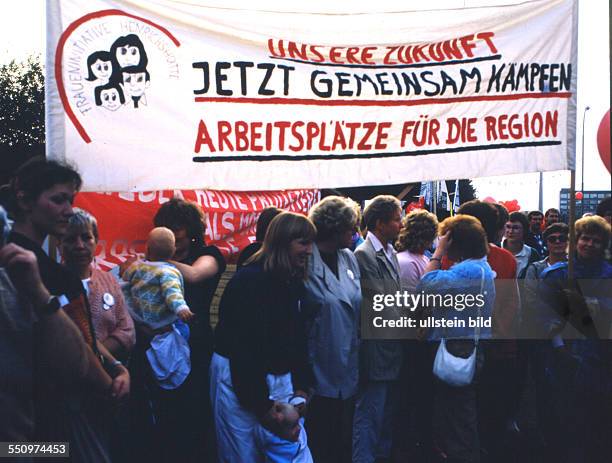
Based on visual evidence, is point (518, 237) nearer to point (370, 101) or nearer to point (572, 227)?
point (572, 227)

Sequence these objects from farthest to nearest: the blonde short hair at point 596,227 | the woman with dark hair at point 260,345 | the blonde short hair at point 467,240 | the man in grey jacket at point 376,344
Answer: the blonde short hair at point 596,227 < the man in grey jacket at point 376,344 < the blonde short hair at point 467,240 < the woman with dark hair at point 260,345

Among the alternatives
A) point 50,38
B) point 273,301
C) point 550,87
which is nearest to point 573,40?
point 550,87

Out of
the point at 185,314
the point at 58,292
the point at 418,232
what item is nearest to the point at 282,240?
the point at 185,314

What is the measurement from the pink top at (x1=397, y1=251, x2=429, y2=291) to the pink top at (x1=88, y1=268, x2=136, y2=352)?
2.30m

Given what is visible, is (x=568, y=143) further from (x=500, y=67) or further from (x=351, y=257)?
(x=351, y=257)

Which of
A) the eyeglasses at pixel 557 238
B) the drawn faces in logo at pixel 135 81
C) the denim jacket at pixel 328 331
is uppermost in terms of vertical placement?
the drawn faces in logo at pixel 135 81

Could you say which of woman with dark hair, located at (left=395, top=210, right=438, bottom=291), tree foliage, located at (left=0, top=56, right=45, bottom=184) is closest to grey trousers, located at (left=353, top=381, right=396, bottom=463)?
woman with dark hair, located at (left=395, top=210, right=438, bottom=291)

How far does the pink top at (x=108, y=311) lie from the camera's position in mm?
3953

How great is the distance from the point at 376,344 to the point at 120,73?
2386 mm

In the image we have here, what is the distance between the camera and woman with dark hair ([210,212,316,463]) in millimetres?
3928

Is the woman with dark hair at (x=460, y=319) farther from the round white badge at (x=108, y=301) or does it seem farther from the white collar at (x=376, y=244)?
the round white badge at (x=108, y=301)

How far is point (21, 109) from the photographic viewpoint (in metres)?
34.3

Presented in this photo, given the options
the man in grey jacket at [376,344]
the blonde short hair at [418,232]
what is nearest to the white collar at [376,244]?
the man in grey jacket at [376,344]

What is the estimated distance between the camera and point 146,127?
16.1 feet
